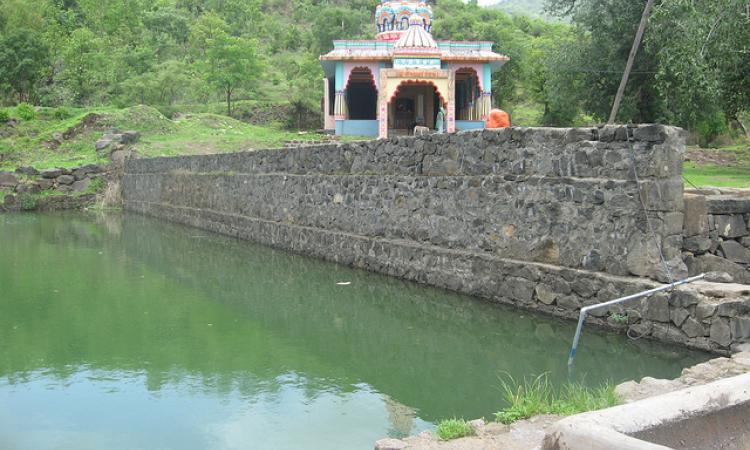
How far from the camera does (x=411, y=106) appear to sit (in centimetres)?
3706

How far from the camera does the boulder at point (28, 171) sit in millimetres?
29359

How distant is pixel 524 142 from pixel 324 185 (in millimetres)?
5607

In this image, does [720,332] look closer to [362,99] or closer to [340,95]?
[340,95]

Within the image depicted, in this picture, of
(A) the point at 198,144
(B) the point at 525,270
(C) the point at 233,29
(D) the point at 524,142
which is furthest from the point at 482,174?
(C) the point at 233,29

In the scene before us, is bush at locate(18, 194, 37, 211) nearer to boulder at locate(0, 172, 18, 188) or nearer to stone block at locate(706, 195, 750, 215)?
boulder at locate(0, 172, 18, 188)

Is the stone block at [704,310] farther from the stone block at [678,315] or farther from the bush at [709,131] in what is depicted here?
the bush at [709,131]

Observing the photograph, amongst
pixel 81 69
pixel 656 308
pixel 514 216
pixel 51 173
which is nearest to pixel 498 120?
pixel 514 216

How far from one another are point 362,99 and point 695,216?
32250 millimetres

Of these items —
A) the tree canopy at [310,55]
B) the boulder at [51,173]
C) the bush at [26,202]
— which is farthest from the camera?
the boulder at [51,173]

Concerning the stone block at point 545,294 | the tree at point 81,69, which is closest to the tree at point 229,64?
the tree at point 81,69

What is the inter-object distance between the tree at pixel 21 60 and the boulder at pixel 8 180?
620 inches

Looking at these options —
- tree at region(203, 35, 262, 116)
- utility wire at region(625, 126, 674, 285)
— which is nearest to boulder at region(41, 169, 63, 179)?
tree at region(203, 35, 262, 116)

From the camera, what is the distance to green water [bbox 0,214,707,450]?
500 centimetres

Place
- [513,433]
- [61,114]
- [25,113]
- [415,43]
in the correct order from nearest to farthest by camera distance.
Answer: [513,433]
[415,43]
[25,113]
[61,114]
